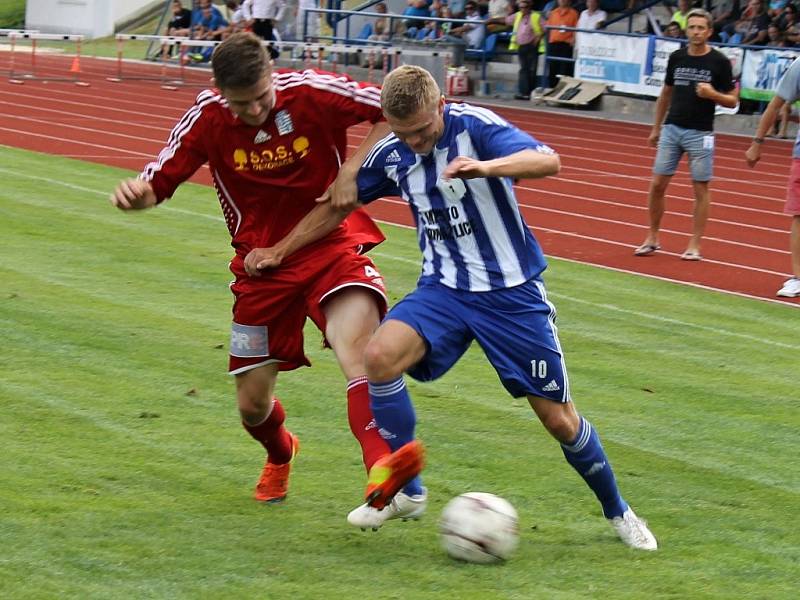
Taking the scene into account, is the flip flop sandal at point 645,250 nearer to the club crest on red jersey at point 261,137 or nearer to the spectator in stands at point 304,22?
the club crest on red jersey at point 261,137

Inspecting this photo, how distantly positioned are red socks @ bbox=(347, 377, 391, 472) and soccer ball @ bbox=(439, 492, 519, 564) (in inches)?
13.5

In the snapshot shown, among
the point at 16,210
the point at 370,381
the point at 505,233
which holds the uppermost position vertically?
the point at 505,233

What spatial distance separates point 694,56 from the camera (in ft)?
39.8

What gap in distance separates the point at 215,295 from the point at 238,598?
5534mm

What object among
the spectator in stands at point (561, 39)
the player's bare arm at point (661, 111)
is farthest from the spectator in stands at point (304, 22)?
the player's bare arm at point (661, 111)

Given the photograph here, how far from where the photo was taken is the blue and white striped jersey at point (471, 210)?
5.02 m

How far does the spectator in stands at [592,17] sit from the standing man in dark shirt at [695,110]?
1483 centimetres

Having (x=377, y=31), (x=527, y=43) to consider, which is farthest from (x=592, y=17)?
(x=377, y=31)

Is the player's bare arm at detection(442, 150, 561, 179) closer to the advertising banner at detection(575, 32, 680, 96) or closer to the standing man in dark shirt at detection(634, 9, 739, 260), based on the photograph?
the standing man in dark shirt at detection(634, 9, 739, 260)

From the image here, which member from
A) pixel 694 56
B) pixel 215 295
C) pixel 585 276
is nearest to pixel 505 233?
pixel 215 295

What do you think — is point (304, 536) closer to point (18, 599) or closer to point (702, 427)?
point (18, 599)

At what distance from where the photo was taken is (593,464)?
511cm

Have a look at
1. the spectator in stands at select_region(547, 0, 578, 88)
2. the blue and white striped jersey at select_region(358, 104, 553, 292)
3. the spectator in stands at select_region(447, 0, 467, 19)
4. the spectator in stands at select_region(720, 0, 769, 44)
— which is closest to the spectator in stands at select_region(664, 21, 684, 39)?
the spectator in stands at select_region(720, 0, 769, 44)

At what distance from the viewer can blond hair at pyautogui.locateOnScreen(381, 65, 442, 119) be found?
480 cm
